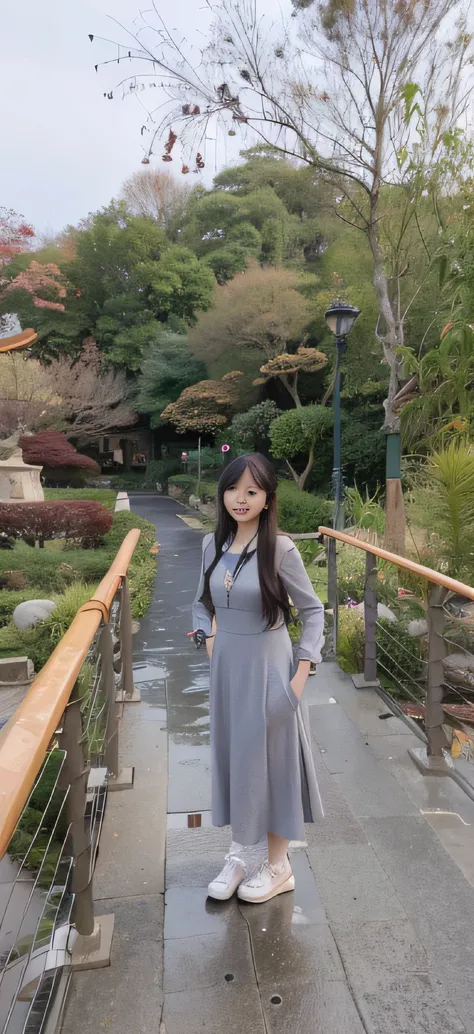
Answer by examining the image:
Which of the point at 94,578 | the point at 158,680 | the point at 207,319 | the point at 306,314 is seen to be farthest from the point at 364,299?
the point at 158,680

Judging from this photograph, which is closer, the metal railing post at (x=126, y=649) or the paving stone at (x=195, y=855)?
the paving stone at (x=195, y=855)

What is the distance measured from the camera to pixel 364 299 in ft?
45.9

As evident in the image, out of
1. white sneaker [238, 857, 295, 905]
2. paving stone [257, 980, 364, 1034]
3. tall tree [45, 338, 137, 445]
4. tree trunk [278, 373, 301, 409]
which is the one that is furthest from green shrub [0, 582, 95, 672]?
tall tree [45, 338, 137, 445]

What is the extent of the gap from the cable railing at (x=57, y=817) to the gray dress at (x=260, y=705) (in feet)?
1.23

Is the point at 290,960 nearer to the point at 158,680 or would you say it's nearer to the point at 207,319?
the point at 158,680

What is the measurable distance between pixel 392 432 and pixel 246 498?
613 centimetres

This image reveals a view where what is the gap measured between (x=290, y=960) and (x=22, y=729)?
1.04 metres

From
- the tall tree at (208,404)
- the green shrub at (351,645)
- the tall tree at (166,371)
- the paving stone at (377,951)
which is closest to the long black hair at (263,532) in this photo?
the paving stone at (377,951)

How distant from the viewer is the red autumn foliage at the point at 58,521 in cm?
916

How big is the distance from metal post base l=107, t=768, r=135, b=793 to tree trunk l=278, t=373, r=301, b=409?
13650 millimetres

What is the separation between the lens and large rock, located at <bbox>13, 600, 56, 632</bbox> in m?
5.56

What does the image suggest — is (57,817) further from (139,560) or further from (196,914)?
(139,560)

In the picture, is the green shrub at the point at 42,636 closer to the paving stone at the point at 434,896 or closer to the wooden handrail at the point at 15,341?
the paving stone at the point at 434,896

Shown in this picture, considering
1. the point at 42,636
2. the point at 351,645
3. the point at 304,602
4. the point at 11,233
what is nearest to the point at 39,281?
the point at 11,233
